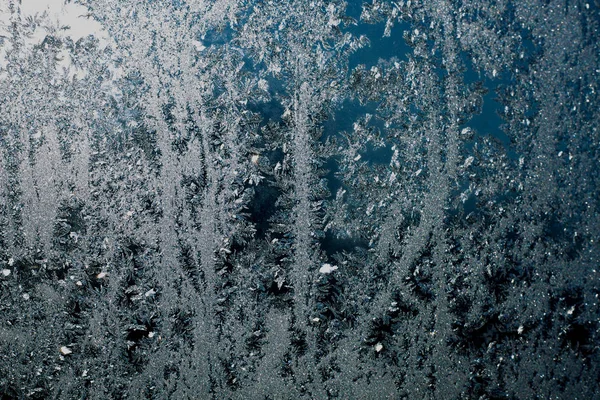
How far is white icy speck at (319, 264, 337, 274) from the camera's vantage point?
43 cm

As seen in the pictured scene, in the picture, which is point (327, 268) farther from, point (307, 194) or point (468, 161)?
point (468, 161)

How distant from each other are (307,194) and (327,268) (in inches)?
3.3

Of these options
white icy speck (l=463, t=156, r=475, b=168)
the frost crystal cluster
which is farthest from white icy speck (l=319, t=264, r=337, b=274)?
white icy speck (l=463, t=156, r=475, b=168)

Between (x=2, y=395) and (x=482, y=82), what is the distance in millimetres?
674

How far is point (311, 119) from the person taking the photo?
0.43m

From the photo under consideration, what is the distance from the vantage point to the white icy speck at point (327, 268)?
1.41 ft

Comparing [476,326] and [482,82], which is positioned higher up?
[482,82]

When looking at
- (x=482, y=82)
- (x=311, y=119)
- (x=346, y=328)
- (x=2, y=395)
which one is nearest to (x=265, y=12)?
(x=311, y=119)

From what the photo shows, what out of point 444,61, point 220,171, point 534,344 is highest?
point 444,61

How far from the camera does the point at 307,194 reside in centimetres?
43

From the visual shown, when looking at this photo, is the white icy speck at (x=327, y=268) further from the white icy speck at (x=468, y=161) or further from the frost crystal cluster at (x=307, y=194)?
the white icy speck at (x=468, y=161)

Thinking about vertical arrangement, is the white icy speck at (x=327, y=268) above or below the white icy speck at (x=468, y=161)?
below

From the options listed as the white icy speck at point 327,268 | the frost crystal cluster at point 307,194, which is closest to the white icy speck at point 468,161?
the frost crystal cluster at point 307,194

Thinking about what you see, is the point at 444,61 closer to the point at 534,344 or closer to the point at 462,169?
the point at 462,169
